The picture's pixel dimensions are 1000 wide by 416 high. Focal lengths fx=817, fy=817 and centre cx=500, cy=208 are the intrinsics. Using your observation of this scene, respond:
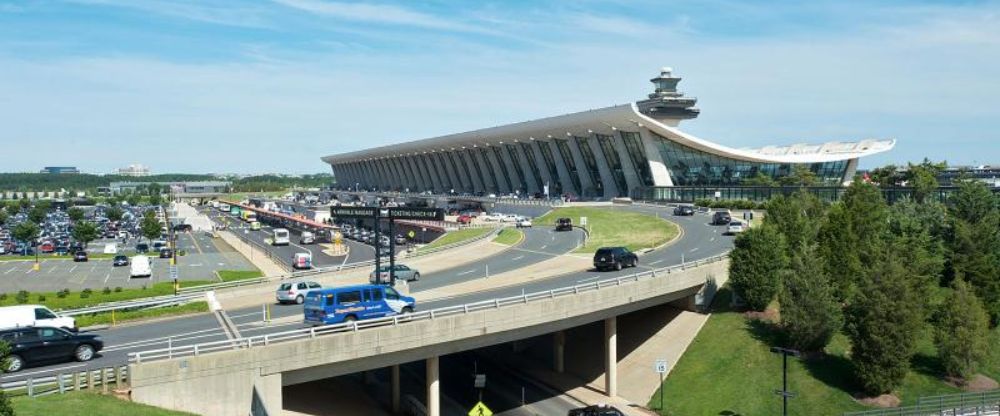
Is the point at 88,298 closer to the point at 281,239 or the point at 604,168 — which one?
the point at 281,239

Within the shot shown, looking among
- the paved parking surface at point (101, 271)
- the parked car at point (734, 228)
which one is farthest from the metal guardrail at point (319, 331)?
the paved parking surface at point (101, 271)

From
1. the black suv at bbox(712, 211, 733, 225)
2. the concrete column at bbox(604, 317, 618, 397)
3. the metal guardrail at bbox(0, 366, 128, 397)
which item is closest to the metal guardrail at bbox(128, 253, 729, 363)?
the metal guardrail at bbox(0, 366, 128, 397)

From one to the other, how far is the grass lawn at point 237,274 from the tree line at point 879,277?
141ft

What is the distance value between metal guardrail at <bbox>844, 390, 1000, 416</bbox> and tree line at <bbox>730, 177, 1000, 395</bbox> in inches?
65.7

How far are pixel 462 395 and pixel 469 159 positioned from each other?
129 meters

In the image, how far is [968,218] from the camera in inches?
1980

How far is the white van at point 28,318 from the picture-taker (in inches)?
1142

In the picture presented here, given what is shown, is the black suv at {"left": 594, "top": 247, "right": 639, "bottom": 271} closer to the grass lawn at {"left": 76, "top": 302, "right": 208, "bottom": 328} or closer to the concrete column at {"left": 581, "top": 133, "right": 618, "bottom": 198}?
the grass lawn at {"left": 76, "top": 302, "right": 208, "bottom": 328}

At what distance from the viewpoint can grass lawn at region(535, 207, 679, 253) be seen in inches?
2648

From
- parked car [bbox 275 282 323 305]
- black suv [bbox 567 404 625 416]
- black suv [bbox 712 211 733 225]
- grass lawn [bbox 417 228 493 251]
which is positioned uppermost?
black suv [bbox 712 211 733 225]

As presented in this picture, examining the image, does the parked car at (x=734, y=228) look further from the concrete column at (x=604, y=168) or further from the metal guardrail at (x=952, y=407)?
the concrete column at (x=604, y=168)

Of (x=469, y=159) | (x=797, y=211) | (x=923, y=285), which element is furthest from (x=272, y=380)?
(x=469, y=159)

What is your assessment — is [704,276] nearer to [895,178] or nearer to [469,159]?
[895,178]

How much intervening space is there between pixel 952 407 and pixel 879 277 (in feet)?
20.1
